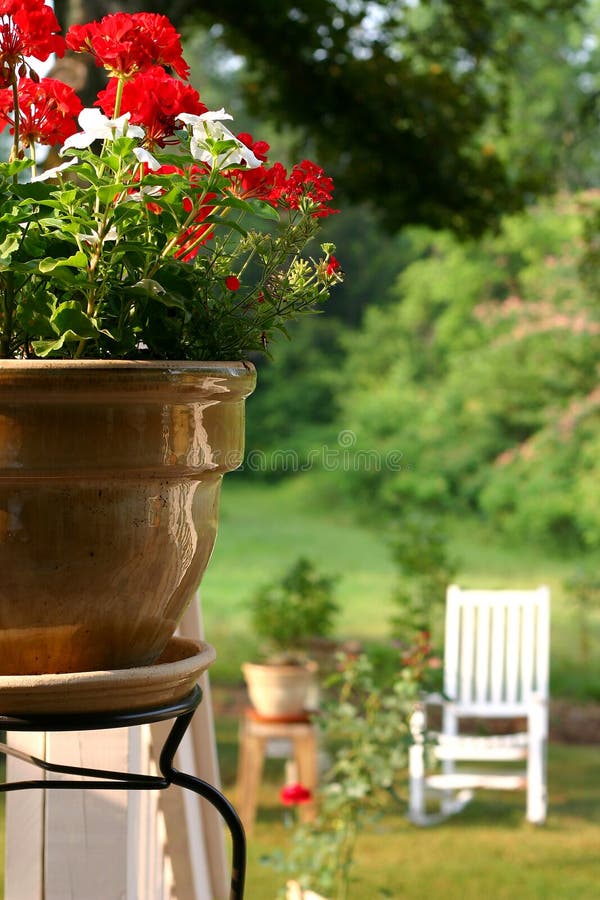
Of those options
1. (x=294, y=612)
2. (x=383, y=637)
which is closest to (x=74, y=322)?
(x=294, y=612)

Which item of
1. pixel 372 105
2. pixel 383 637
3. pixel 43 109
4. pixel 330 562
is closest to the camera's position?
pixel 43 109

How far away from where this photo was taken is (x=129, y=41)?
1.86ft

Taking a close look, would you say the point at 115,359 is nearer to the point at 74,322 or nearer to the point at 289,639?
the point at 74,322

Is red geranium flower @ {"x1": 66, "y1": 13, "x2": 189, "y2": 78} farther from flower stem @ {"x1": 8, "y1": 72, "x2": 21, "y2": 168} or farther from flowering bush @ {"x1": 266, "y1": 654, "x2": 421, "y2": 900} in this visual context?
flowering bush @ {"x1": 266, "y1": 654, "x2": 421, "y2": 900}

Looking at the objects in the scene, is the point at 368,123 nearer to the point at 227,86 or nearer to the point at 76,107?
the point at 76,107

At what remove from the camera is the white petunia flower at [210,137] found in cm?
55

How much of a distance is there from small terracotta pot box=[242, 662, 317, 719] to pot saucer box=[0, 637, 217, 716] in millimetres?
2854

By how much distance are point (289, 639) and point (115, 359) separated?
3.46m

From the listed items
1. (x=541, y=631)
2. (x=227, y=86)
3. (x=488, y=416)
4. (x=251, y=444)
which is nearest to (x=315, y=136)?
(x=541, y=631)

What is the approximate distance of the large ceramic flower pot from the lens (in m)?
0.51

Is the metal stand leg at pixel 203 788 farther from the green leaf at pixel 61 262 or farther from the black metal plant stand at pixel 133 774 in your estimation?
the green leaf at pixel 61 262

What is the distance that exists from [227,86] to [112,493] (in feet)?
45.6

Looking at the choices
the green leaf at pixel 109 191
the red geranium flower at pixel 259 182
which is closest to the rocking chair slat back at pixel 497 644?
the red geranium flower at pixel 259 182

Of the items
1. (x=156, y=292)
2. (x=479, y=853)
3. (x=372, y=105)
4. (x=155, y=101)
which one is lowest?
(x=479, y=853)
